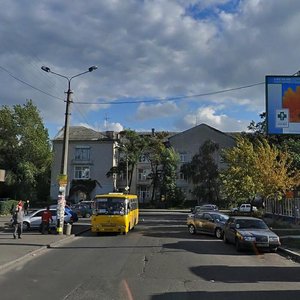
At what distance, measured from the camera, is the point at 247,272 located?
13.6m

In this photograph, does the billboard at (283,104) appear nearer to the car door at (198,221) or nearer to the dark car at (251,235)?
the dark car at (251,235)

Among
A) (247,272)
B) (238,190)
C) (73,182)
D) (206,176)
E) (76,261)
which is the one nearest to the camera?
(247,272)

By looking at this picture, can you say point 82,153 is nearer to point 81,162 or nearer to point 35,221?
point 81,162

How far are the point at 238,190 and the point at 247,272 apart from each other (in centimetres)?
2549

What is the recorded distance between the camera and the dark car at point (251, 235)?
1920cm

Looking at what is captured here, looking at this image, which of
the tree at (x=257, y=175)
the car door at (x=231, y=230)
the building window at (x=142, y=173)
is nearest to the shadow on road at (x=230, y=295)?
the car door at (x=231, y=230)

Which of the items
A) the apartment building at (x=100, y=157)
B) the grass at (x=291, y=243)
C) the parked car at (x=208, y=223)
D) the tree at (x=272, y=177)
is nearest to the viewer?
the grass at (x=291, y=243)

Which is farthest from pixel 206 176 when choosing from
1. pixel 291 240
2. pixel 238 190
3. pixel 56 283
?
pixel 56 283

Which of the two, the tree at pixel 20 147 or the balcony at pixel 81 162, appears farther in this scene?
the balcony at pixel 81 162

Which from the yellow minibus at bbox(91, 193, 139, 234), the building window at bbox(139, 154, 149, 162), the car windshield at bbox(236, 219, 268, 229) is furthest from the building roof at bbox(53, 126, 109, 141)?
the car windshield at bbox(236, 219, 268, 229)

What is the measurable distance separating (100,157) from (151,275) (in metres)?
73.9

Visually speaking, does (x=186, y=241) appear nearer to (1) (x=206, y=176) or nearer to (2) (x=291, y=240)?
(2) (x=291, y=240)

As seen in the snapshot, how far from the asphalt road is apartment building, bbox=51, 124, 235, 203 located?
211 ft

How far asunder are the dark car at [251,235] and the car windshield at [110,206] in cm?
836
